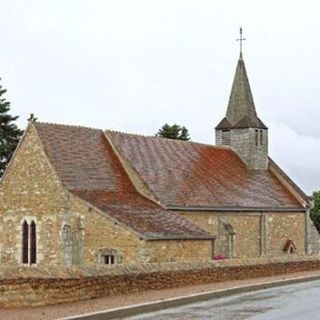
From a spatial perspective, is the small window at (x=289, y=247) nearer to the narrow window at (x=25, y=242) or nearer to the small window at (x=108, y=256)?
the small window at (x=108, y=256)

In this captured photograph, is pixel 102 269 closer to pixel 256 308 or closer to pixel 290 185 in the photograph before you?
pixel 256 308

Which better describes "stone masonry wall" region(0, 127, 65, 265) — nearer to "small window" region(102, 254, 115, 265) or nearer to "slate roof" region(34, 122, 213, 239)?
"slate roof" region(34, 122, 213, 239)

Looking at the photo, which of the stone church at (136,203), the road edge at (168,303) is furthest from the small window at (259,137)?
the road edge at (168,303)

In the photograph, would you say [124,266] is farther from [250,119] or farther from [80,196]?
[250,119]

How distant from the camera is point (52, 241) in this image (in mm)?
35594

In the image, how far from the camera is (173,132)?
2827 inches

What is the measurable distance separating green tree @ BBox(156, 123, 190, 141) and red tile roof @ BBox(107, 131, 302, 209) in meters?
21.1

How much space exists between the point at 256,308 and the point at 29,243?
18378 mm

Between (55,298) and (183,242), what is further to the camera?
(183,242)

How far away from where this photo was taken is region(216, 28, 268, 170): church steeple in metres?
50.5

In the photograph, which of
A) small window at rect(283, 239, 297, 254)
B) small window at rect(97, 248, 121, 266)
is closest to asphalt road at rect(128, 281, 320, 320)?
small window at rect(97, 248, 121, 266)

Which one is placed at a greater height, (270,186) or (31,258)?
(270,186)

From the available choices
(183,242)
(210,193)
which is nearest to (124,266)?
(183,242)

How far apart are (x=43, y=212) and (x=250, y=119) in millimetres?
18918
